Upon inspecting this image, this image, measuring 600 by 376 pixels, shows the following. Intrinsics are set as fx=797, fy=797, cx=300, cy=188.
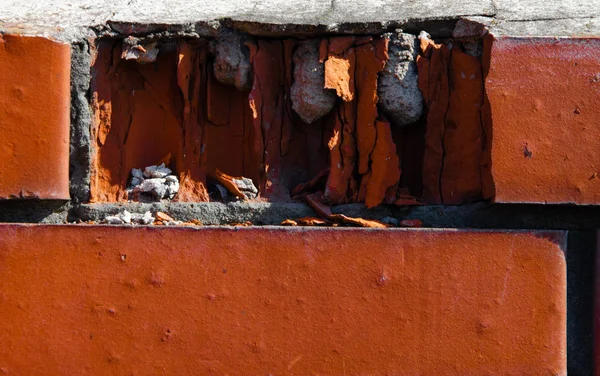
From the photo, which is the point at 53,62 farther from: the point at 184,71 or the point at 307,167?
the point at 307,167

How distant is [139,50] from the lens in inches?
72.9

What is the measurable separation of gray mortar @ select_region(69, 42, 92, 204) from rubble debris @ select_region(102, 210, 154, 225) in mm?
84

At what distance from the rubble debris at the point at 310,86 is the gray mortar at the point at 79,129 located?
0.48 metres

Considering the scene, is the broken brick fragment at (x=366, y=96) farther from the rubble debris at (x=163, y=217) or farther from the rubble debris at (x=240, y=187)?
the rubble debris at (x=163, y=217)

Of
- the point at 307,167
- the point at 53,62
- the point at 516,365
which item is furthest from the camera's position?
the point at 307,167

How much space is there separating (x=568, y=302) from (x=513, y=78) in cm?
50

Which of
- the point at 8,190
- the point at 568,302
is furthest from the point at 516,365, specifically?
the point at 8,190

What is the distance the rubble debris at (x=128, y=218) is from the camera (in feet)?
5.96

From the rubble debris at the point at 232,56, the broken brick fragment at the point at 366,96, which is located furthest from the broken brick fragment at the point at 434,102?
the rubble debris at the point at 232,56

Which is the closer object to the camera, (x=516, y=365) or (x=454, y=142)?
(x=516, y=365)

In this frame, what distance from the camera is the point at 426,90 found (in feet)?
5.98

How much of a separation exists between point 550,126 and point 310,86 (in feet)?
1.76

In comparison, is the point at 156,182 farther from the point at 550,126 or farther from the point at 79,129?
the point at 550,126

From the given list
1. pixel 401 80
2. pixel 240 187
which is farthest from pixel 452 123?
pixel 240 187
